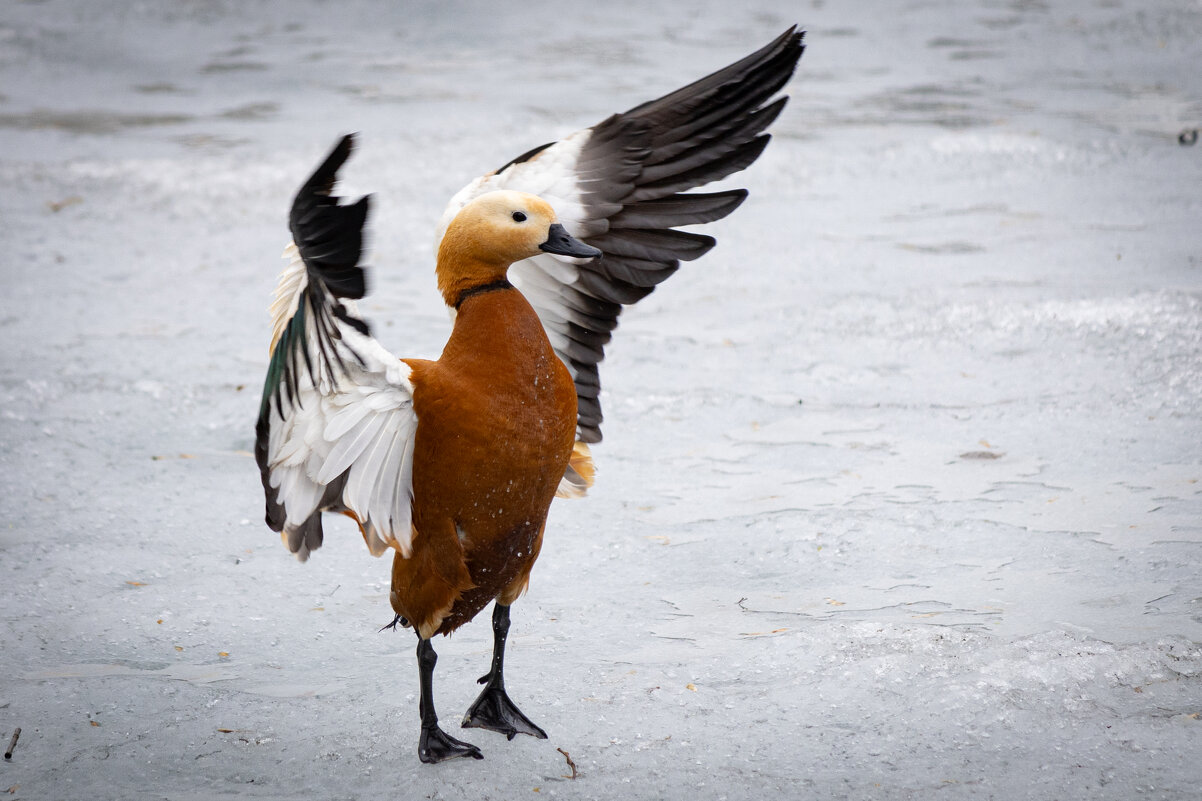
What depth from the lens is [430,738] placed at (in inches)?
104

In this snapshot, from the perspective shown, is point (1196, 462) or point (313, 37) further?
point (313, 37)

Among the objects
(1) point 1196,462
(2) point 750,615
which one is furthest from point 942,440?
(2) point 750,615

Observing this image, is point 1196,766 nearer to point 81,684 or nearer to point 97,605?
point 81,684

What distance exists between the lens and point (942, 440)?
4.21m

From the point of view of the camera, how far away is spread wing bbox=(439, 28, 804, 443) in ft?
9.18

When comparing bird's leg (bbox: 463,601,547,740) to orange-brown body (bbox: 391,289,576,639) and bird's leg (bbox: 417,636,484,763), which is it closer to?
bird's leg (bbox: 417,636,484,763)

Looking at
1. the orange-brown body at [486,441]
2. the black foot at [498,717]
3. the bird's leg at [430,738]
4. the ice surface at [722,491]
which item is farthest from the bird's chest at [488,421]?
the ice surface at [722,491]

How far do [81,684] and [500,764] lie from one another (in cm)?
108

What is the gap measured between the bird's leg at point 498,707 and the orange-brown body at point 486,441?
25 cm

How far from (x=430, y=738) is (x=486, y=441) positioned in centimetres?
→ 71

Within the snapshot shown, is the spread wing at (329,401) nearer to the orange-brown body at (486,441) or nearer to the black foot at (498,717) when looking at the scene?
the orange-brown body at (486,441)

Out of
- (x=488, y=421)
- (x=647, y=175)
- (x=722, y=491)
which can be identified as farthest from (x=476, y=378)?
(x=722, y=491)

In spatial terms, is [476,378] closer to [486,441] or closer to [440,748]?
[486,441]

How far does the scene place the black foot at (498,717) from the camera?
273cm
